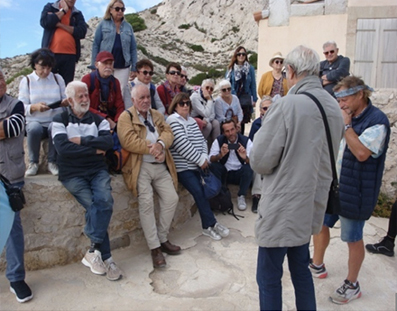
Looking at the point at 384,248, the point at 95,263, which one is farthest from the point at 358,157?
the point at 95,263

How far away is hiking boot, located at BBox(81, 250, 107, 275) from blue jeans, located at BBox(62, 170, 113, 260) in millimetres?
49

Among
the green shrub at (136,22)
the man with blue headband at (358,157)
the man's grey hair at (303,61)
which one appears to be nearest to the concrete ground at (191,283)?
the man with blue headband at (358,157)

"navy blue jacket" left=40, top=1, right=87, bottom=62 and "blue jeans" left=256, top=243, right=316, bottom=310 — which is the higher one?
"navy blue jacket" left=40, top=1, right=87, bottom=62

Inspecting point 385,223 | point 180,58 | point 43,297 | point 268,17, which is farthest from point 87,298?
point 180,58

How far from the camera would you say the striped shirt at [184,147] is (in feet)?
13.5

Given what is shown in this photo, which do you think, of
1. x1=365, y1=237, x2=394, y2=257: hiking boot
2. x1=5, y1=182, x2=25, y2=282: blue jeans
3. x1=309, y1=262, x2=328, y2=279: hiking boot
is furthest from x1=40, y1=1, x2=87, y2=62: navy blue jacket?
x1=365, y1=237, x2=394, y2=257: hiking boot

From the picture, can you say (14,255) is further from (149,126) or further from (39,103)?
(149,126)

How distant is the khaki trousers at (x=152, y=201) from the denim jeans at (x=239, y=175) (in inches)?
43.9

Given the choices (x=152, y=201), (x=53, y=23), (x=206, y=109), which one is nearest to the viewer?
(x=152, y=201)

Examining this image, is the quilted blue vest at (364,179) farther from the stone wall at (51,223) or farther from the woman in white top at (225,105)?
the woman in white top at (225,105)

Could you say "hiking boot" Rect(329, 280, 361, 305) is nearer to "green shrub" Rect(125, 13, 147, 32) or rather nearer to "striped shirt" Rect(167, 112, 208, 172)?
"striped shirt" Rect(167, 112, 208, 172)

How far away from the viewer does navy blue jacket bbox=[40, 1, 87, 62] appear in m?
4.53

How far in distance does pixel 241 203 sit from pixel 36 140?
2.73m

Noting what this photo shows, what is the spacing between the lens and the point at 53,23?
455 centimetres
